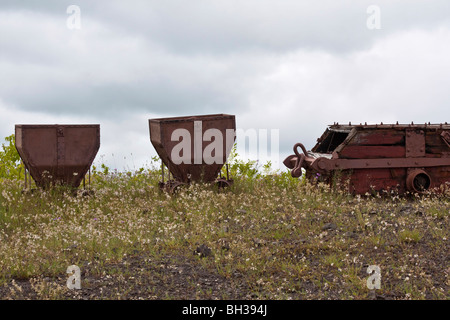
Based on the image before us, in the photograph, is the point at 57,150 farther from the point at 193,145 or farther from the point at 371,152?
the point at 371,152

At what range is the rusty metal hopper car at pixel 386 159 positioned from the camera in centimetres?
885

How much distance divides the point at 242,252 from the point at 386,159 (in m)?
4.17

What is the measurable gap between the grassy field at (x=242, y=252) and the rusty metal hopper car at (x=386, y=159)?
49 centimetres

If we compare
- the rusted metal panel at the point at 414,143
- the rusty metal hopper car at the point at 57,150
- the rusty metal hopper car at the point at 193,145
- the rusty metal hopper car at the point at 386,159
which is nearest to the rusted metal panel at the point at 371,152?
the rusty metal hopper car at the point at 386,159

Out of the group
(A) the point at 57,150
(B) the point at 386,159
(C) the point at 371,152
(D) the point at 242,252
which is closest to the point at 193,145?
(A) the point at 57,150

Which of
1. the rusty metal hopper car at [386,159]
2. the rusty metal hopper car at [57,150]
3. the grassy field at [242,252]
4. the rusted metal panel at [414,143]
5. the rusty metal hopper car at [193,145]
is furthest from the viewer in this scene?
the rusty metal hopper car at [57,150]

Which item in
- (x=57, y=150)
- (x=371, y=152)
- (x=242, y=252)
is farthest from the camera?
(x=57, y=150)

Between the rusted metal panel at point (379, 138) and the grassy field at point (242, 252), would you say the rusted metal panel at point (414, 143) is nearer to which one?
the rusted metal panel at point (379, 138)

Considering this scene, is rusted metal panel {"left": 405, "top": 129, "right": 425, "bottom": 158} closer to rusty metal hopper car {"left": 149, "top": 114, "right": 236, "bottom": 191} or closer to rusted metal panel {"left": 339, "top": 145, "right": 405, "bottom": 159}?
rusted metal panel {"left": 339, "top": 145, "right": 405, "bottom": 159}

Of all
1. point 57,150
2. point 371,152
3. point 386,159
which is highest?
point 57,150

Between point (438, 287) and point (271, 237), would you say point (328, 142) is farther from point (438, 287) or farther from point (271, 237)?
point (438, 287)

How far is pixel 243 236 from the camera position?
657 cm

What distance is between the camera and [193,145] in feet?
31.4

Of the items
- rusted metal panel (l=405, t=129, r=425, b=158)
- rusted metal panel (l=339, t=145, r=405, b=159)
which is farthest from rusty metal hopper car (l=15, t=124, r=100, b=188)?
rusted metal panel (l=405, t=129, r=425, b=158)
